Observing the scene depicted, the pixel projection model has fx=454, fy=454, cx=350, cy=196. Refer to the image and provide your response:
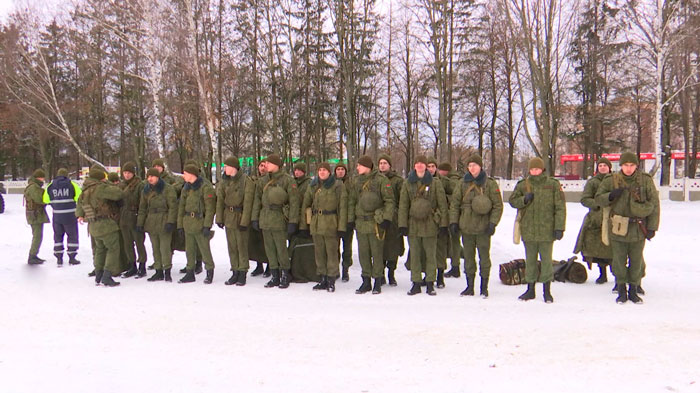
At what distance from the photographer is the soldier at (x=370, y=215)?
6.21 metres

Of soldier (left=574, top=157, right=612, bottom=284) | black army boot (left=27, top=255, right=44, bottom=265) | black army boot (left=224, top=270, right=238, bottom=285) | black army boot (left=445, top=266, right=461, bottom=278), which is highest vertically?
soldier (left=574, top=157, right=612, bottom=284)

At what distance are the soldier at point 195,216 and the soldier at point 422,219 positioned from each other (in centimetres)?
290

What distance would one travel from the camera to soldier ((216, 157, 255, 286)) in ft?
22.0

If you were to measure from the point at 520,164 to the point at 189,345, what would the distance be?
7395 centimetres

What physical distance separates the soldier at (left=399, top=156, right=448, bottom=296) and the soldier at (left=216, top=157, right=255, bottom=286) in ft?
7.45

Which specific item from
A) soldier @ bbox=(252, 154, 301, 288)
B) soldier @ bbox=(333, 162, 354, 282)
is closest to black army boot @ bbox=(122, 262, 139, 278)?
soldier @ bbox=(252, 154, 301, 288)

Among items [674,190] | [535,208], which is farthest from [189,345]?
[674,190]

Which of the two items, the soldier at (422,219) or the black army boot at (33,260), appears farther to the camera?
the black army boot at (33,260)

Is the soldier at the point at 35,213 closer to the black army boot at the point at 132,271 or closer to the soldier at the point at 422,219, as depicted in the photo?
the black army boot at the point at 132,271

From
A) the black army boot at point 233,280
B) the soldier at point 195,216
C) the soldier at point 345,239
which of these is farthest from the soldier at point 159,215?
the soldier at point 345,239

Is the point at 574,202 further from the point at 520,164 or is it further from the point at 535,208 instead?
the point at 520,164

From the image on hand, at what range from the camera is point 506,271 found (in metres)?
6.62

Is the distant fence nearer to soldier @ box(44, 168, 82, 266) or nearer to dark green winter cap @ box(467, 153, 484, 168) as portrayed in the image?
dark green winter cap @ box(467, 153, 484, 168)

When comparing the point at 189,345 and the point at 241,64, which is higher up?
the point at 241,64
